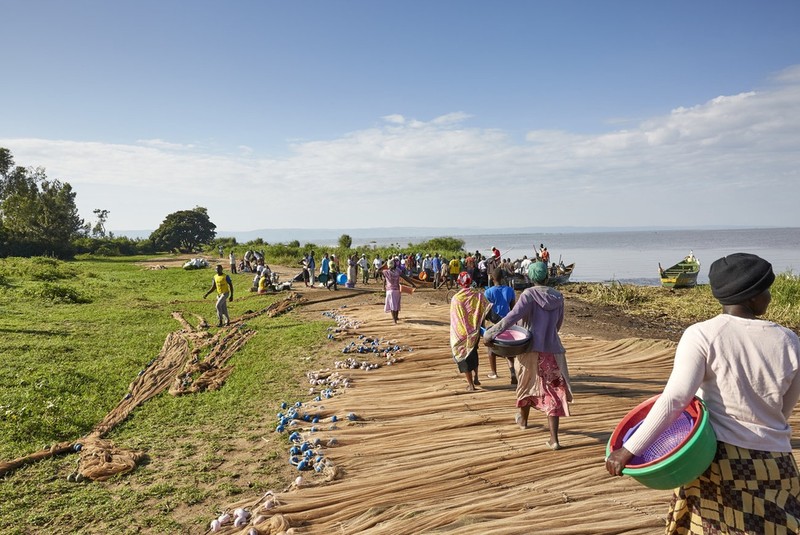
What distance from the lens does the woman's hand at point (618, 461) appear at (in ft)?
7.48

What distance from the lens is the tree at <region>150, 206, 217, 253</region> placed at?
2343 inches

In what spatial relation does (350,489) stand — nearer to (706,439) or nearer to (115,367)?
(706,439)

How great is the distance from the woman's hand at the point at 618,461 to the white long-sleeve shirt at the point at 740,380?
95 millimetres

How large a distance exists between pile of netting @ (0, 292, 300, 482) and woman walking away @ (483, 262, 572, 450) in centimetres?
404

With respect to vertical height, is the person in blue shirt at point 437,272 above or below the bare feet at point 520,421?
above

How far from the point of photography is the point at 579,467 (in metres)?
4.55

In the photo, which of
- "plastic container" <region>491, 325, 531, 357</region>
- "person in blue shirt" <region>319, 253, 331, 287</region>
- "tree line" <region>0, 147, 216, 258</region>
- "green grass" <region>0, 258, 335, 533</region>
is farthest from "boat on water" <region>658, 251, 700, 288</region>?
"tree line" <region>0, 147, 216, 258</region>

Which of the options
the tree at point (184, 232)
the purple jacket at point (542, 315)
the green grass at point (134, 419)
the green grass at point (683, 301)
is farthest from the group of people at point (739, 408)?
the tree at point (184, 232)

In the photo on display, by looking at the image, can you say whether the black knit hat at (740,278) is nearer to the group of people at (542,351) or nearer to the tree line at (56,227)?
the group of people at (542,351)

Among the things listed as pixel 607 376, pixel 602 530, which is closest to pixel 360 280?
pixel 607 376

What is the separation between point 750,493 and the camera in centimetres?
214

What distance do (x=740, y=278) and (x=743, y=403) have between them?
1.76 ft

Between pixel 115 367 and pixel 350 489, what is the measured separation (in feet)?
21.8

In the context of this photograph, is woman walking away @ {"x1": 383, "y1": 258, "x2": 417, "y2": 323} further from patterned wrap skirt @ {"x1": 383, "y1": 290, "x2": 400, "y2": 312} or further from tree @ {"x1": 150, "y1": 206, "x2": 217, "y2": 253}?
tree @ {"x1": 150, "y1": 206, "x2": 217, "y2": 253}
